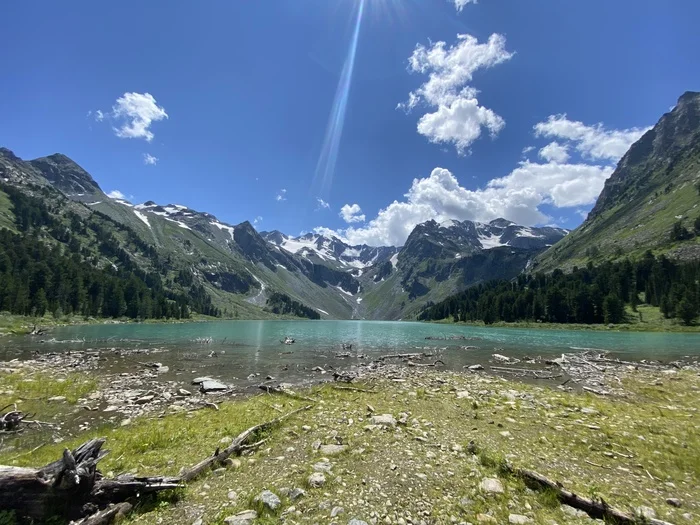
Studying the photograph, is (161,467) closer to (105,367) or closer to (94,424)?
(94,424)

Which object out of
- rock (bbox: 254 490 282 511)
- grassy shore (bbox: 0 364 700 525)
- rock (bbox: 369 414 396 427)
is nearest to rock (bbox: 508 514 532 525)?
grassy shore (bbox: 0 364 700 525)

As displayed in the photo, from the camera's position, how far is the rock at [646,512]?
22.9 ft

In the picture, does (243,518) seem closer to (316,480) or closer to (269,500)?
(269,500)

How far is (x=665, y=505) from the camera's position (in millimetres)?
7672

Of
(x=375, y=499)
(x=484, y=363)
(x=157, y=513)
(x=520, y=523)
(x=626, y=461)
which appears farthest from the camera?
(x=484, y=363)

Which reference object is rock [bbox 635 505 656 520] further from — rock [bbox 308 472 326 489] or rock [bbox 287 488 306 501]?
rock [bbox 287 488 306 501]

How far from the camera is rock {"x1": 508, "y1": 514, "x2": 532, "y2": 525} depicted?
7129 millimetres

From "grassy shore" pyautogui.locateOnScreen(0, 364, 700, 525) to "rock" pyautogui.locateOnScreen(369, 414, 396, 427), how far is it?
0.26 m

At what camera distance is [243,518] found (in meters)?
7.33

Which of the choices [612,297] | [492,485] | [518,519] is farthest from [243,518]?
[612,297]

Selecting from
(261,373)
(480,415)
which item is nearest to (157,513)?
(480,415)

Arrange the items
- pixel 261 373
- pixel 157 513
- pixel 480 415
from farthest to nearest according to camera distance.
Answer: pixel 261 373 < pixel 480 415 < pixel 157 513

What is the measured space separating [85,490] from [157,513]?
67.4 inches

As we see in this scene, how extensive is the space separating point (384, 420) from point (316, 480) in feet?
20.1
